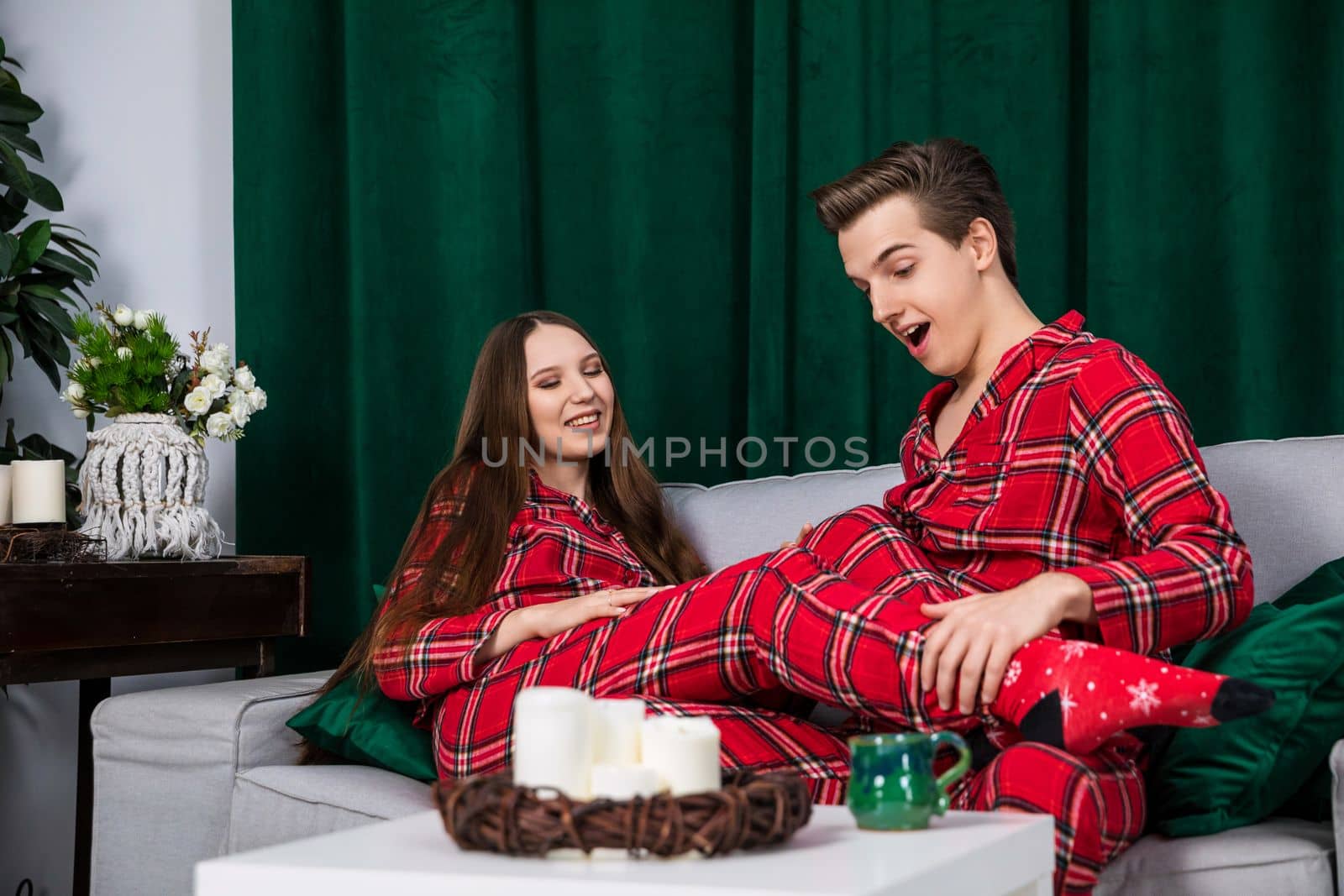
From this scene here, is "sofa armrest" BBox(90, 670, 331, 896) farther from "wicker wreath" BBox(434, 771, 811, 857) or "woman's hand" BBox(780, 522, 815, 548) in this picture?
"wicker wreath" BBox(434, 771, 811, 857)

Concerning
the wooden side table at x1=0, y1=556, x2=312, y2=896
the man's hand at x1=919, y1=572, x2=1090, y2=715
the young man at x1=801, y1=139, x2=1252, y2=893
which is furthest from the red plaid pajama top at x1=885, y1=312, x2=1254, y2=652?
the wooden side table at x1=0, y1=556, x2=312, y2=896

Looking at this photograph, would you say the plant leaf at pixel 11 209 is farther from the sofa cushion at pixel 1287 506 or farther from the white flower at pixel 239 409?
the sofa cushion at pixel 1287 506

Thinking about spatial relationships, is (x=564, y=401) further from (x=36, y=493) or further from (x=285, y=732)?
(x=36, y=493)

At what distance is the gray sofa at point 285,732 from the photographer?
1.52m

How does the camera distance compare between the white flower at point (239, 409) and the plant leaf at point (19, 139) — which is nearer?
the white flower at point (239, 409)

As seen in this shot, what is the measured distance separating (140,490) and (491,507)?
0.68 m

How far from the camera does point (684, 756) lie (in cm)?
84

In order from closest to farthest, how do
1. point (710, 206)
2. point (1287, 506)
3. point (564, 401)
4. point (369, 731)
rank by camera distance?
point (1287, 506)
point (369, 731)
point (564, 401)
point (710, 206)

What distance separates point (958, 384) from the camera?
1.66 metres

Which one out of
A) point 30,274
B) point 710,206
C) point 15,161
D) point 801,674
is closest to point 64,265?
point 30,274

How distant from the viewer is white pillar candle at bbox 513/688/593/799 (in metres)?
0.84

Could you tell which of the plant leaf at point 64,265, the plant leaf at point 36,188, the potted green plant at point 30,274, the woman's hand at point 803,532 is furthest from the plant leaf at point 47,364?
the woman's hand at point 803,532

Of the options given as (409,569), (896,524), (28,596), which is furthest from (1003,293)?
(28,596)

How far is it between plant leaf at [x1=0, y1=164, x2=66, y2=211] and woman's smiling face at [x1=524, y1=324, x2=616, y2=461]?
1.06 m
